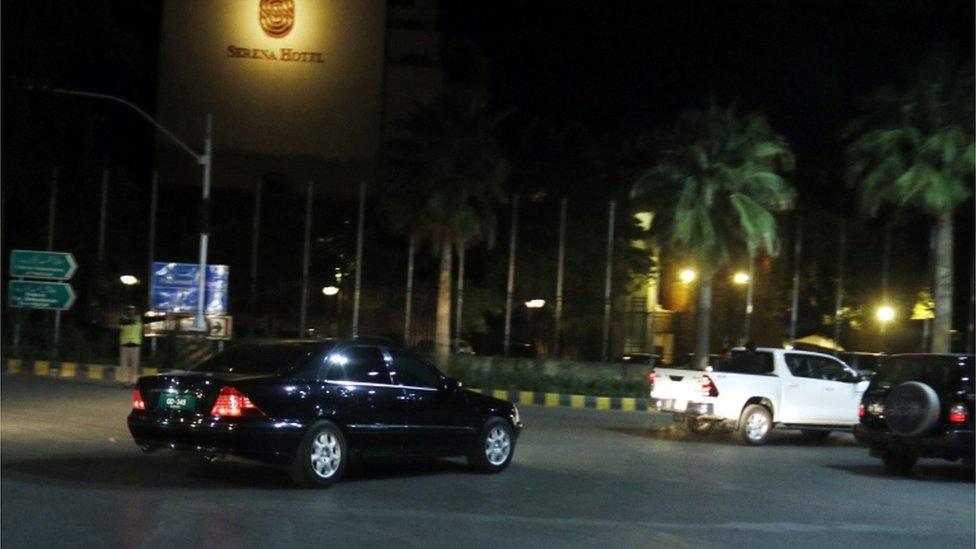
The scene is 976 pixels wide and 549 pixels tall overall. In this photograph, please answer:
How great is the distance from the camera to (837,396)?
64.7ft

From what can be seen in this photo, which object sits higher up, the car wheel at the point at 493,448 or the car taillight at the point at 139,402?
the car taillight at the point at 139,402

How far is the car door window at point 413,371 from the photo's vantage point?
41.8 ft

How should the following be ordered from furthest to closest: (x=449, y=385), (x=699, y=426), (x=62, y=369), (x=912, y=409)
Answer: (x=62, y=369)
(x=699, y=426)
(x=912, y=409)
(x=449, y=385)

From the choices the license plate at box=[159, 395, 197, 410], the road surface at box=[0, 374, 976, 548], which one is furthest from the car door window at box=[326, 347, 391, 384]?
the license plate at box=[159, 395, 197, 410]

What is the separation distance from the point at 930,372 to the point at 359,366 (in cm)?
725

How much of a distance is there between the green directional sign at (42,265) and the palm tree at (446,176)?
40.7 feet

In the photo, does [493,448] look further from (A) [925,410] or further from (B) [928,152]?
(B) [928,152]

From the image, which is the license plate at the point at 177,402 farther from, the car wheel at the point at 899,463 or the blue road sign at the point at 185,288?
the blue road sign at the point at 185,288

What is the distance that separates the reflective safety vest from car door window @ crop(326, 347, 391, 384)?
44.5 feet

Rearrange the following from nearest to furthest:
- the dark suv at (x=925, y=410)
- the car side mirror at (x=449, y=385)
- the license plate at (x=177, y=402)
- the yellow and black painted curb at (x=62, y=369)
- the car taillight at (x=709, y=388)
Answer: the license plate at (x=177, y=402), the car side mirror at (x=449, y=385), the dark suv at (x=925, y=410), the car taillight at (x=709, y=388), the yellow and black painted curb at (x=62, y=369)

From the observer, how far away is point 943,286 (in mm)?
34781

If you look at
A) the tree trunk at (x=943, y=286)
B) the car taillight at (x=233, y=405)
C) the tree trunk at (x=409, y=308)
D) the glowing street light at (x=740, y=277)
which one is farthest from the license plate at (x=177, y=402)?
the glowing street light at (x=740, y=277)

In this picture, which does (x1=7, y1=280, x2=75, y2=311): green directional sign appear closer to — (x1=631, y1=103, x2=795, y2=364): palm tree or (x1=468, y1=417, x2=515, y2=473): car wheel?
(x1=631, y1=103, x2=795, y2=364): palm tree

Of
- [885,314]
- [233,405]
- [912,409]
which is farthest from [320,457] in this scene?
[885,314]
